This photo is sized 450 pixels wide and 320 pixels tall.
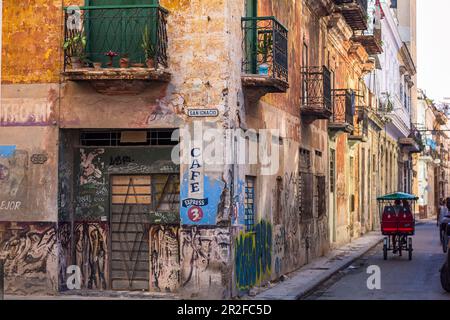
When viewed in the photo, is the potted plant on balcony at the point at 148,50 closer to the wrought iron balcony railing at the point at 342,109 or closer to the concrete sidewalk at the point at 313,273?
the concrete sidewalk at the point at 313,273

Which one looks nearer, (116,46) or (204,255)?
(204,255)

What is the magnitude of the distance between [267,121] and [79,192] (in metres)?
4.17

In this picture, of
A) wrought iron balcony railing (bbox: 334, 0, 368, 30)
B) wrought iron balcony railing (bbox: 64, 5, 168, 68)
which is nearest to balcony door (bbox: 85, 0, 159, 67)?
wrought iron balcony railing (bbox: 64, 5, 168, 68)

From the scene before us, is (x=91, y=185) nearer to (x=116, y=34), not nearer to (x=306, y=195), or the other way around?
(x=116, y=34)

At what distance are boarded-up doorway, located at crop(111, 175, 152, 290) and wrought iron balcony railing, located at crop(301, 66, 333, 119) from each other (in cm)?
707

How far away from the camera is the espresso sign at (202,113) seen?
47.1 feet

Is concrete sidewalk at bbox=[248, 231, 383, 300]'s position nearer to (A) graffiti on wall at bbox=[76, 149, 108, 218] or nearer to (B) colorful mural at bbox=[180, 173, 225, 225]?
(B) colorful mural at bbox=[180, 173, 225, 225]

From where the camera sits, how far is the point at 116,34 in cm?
1485

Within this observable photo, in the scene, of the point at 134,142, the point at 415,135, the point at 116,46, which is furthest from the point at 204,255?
the point at 415,135

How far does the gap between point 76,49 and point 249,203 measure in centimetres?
434

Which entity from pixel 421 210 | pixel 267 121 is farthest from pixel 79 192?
pixel 421 210

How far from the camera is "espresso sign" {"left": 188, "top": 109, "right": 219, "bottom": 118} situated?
14352mm
